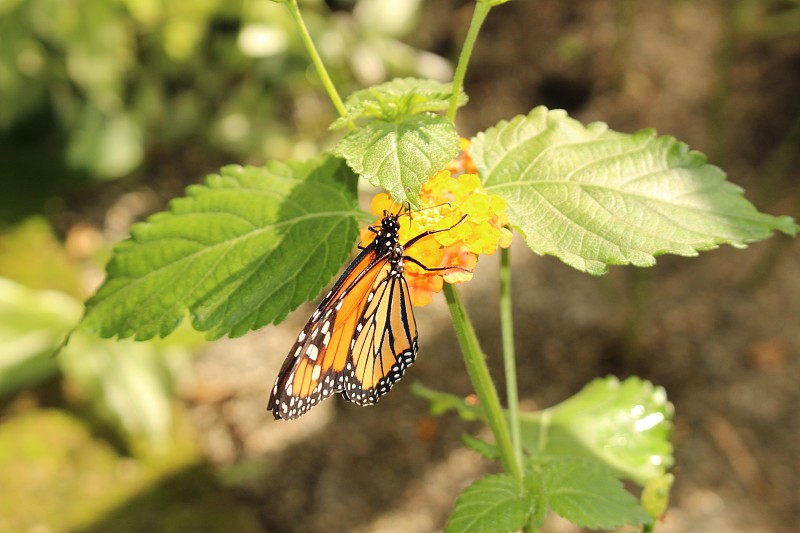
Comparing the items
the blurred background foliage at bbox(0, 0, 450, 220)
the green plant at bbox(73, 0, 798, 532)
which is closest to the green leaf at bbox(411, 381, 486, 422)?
the green plant at bbox(73, 0, 798, 532)

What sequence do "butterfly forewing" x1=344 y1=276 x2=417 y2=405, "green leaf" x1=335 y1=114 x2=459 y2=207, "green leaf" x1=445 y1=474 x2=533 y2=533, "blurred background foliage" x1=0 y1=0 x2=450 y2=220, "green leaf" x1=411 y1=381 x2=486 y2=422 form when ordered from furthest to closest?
"blurred background foliage" x1=0 y1=0 x2=450 y2=220, "green leaf" x1=411 y1=381 x2=486 y2=422, "butterfly forewing" x1=344 y1=276 x2=417 y2=405, "green leaf" x1=445 y1=474 x2=533 y2=533, "green leaf" x1=335 y1=114 x2=459 y2=207

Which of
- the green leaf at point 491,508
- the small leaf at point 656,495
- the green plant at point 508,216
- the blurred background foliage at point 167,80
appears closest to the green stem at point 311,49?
the green plant at point 508,216

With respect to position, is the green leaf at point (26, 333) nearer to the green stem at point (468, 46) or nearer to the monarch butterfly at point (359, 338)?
the monarch butterfly at point (359, 338)

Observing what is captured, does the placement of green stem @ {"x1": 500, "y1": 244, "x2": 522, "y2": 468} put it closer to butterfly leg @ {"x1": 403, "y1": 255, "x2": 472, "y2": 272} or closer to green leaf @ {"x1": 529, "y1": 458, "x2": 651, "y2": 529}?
green leaf @ {"x1": 529, "y1": 458, "x2": 651, "y2": 529}

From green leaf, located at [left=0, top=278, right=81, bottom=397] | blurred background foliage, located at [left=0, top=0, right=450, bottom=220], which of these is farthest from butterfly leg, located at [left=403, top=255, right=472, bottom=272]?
blurred background foliage, located at [left=0, top=0, right=450, bottom=220]

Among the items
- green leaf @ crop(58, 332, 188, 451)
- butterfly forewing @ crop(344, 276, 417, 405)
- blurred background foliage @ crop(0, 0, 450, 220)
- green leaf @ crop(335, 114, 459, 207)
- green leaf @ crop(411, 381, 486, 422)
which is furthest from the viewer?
blurred background foliage @ crop(0, 0, 450, 220)

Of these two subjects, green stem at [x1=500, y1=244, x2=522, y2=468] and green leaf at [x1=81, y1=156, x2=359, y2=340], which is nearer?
green leaf at [x1=81, y1=156, x2=359, y2=340]

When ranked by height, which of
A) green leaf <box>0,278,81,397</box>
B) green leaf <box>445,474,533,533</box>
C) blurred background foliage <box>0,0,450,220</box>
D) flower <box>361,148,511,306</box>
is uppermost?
blurred background foliage <box>0,0,450,220</box>

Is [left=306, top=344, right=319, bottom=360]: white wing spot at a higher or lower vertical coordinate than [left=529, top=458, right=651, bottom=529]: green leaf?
higher

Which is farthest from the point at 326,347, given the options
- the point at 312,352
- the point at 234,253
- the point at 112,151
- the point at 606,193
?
the point at 112,151
